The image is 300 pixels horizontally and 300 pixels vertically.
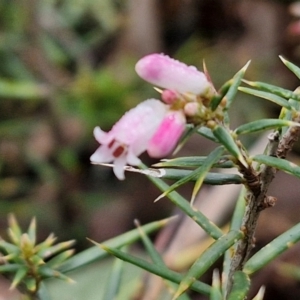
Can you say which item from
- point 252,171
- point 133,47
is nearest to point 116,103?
point 133,47

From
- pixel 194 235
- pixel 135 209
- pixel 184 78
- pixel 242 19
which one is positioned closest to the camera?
pixel 184 78

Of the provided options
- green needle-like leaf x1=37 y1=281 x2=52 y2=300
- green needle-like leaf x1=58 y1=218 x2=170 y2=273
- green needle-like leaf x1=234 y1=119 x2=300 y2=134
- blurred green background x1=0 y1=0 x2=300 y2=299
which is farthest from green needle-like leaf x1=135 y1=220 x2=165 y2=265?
blurred green background x1=0 y1=0 x2=300 y2=299

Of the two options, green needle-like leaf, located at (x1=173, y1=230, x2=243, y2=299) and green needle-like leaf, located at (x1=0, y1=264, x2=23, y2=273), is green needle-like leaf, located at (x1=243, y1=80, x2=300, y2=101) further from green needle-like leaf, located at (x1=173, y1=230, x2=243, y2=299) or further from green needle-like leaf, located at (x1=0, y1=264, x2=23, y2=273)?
green needle-like leaf, located at (x1=0, y1=264, x2=23, y2=273)

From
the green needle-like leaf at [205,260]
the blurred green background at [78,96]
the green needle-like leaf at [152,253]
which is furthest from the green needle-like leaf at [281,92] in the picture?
the blurred green background at [78,96]

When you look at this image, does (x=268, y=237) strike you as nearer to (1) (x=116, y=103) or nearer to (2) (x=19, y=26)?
(1) (x=116, y=103)

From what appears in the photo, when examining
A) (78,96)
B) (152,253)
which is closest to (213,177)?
(152,253)

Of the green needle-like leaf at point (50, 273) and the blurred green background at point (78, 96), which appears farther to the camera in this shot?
the blurred green background at point (78, 96)

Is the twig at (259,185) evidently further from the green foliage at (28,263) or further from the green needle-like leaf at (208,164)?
the green foliage at (28,263)
